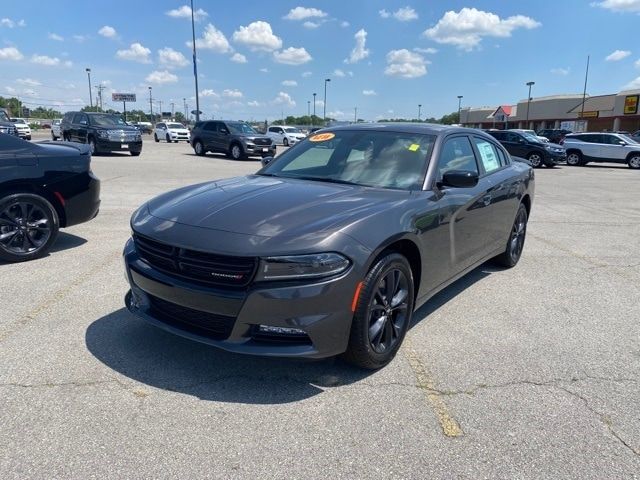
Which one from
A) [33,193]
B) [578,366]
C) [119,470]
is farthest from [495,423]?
[33,193]

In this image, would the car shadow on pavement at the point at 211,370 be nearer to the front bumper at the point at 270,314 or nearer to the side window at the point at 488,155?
the front bumper at the point at 270,314

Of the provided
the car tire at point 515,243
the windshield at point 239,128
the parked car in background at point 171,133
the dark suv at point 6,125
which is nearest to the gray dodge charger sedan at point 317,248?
the car tire at point 515,243

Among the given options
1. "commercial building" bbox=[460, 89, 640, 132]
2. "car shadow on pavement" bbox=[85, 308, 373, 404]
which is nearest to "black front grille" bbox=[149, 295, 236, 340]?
"car shadow on pavement" bbox=[85, 308, 373, 404]

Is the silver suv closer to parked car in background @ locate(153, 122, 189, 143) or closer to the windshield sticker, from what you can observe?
the windshield sticker

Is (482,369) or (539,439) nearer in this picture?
(539,439)

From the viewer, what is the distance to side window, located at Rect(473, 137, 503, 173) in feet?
16.8

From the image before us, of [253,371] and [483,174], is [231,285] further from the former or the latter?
[483,174]

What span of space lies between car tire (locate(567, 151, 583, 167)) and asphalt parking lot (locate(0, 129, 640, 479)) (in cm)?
2346

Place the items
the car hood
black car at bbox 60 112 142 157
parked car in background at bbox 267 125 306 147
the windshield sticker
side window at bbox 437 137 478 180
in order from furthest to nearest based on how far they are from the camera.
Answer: parked car in background at bbox 267 125 306 147 → black car at bbox 60 112 142 157 → the windshield sticker → side window at bbox 437 137 478 180 → the car hood

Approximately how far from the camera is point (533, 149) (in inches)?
912

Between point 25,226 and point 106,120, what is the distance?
60.0 feet

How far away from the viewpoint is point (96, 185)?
6.28 metres

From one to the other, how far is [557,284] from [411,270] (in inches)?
102

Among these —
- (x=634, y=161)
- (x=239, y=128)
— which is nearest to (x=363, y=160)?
(x=239, y=128)
